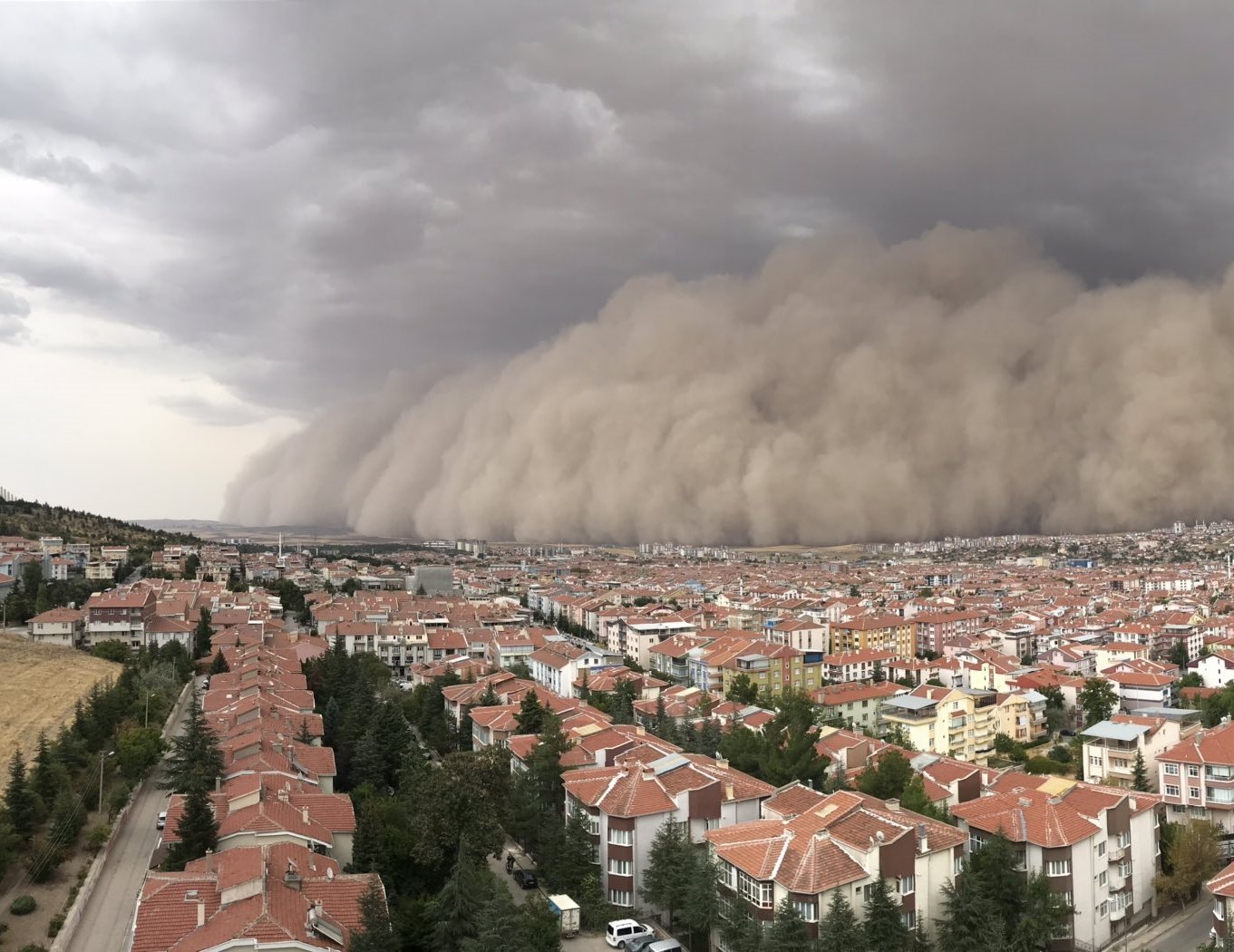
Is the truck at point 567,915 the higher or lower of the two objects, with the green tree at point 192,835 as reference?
lower

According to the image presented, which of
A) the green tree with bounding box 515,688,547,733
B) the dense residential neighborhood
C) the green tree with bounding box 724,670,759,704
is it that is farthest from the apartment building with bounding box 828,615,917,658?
the green tree with bounding box 515,688,547,733

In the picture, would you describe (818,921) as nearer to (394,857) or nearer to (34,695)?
(394,857)

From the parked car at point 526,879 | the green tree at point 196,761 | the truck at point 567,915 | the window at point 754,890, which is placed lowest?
the parked car at point 526,879

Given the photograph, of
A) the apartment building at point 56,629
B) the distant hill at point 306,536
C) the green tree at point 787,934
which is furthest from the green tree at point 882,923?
the distant hill at point 306,536

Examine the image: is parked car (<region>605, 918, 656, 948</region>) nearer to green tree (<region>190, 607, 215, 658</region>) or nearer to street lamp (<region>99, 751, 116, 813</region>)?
street lamp (<region>99, 751, 116, 813</region>)

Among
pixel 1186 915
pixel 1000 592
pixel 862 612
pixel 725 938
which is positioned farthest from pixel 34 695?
pixel 1000 592

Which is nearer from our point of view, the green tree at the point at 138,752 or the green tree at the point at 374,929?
the green tree at the point at 374,929

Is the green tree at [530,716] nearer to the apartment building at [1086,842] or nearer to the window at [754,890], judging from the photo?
the window at [754,890]
